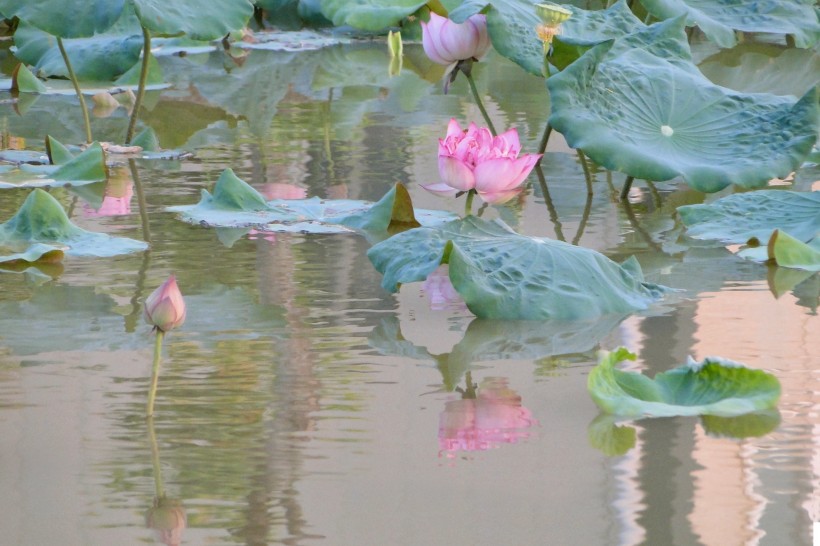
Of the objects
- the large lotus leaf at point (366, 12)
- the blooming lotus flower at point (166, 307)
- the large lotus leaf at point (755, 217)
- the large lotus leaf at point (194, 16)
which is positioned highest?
the large lotus leaf at point (194, 16)

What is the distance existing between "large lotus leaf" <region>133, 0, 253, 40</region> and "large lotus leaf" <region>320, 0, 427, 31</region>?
191 centimetres

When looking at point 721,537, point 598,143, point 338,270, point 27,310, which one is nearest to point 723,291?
point 598,143

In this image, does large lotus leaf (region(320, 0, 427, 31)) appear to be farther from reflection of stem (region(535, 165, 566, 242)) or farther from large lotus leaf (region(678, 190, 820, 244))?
large lotus leaf (region(678, 190, 820, 244))

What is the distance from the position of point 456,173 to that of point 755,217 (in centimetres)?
57

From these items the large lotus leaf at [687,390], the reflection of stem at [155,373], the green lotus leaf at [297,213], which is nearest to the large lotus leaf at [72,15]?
the green lotus leaf at [297,213]

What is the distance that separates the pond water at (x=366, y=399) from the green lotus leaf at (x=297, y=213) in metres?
0.03

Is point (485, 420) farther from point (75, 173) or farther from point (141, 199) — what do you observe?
point (75, 173)

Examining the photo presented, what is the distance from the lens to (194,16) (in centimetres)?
245

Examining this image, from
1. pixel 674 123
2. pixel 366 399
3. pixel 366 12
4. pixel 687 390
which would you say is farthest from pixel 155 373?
pixel 366 12

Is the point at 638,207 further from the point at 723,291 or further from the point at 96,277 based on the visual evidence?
the point at 96,277

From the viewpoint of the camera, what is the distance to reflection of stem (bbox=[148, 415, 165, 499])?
1086 mm

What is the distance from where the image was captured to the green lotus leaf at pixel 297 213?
2064mm

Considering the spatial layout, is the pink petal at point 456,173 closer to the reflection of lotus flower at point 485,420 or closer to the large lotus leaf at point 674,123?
the large lotus leaf at point 674,123

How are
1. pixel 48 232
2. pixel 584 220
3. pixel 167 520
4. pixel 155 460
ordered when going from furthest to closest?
pixel 584 220
pixel 48 232
pixel 155 460
pixel 167 520
